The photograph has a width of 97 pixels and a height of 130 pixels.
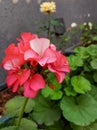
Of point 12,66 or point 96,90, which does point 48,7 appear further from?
point 12,66

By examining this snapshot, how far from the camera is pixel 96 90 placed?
189 centimetres

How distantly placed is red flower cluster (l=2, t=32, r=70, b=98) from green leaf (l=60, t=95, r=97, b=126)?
51 cm

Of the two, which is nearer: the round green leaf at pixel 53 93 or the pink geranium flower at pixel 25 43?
the pink geranium flower at pixel 25 43

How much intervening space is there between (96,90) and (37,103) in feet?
1.13

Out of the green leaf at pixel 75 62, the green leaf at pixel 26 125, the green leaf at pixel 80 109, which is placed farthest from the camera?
the green leaf at pixel 75 62

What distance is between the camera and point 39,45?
1.16 m

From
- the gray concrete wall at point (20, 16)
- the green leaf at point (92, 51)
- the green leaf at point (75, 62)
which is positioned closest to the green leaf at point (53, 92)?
the green leaf at point (75, 62)

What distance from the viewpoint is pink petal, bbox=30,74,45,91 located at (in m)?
1.12

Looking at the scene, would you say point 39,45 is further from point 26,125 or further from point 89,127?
point 89,127

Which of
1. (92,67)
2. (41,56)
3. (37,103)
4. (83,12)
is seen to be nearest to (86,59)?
(92,67)

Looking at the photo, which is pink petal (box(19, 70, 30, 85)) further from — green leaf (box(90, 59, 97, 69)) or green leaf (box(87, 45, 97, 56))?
green leaf (box(87, 45, 97, 56))

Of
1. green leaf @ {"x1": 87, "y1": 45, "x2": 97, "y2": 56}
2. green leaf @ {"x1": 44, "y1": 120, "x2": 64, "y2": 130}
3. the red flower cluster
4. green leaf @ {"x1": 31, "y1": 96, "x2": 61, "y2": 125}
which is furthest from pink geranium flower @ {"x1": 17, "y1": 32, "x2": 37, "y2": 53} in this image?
green leaf @ {"x1": 87, "y1": 45, "x2": 97, "y2": 56}

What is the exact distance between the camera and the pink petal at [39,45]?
1.15m

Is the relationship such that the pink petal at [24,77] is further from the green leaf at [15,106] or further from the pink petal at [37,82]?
the green leaf at [15,106]
